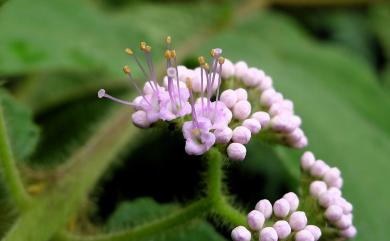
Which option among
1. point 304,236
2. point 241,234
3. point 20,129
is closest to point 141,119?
point 241,234

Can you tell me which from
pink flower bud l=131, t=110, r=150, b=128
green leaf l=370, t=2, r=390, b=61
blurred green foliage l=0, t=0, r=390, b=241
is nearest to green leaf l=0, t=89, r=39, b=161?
blurred green foliage l=0, t=0, r=390, b=241

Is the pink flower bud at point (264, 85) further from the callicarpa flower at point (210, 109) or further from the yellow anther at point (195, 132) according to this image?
the yellow anther at point (195, 132)

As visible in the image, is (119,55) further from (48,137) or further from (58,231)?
(58,231)

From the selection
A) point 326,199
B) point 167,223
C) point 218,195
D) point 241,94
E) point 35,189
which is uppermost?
point 241,94

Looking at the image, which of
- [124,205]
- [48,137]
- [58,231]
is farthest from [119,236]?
[48,137]

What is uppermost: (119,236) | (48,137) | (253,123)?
(253,123)

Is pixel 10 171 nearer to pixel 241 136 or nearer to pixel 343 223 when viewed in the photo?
pixel 241 136

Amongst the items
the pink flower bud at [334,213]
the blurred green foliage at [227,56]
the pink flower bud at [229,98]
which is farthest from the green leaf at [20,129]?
the pink flower bud at [334,213]
